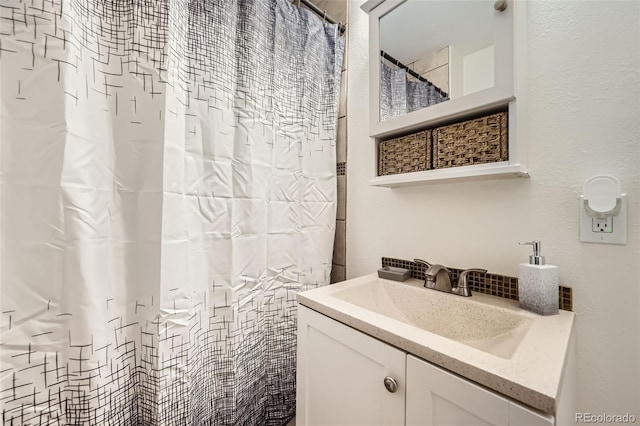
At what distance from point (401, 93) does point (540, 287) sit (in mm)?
830

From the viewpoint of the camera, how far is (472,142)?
2.92ft

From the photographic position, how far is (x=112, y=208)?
75cm

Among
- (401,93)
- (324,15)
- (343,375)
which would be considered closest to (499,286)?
(343,375)

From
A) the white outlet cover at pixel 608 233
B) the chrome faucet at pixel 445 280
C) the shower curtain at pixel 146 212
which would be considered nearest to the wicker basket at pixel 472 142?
the white outlet cover at pixel 608 233

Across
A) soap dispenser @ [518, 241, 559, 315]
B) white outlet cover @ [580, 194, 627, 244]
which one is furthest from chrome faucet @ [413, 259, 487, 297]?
white outlet cover @ [580, 194, 627, 244]

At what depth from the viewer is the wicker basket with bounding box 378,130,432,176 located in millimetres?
1008

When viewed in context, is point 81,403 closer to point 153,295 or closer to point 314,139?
point 153,295

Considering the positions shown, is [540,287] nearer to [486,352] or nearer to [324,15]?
[486,352]

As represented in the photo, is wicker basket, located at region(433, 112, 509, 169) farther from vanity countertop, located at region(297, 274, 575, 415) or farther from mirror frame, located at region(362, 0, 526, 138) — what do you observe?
vanity countertop, located at region(297, 274, 575, 415)

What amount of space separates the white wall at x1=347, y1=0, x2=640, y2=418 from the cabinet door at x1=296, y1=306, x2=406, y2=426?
0.54 metres

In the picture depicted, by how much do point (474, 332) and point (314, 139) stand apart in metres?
1.02

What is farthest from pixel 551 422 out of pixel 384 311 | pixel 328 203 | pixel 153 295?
pixel 328 203

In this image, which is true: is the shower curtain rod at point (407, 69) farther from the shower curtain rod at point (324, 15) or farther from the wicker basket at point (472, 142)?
the shower curtain rod at point (324, 15)

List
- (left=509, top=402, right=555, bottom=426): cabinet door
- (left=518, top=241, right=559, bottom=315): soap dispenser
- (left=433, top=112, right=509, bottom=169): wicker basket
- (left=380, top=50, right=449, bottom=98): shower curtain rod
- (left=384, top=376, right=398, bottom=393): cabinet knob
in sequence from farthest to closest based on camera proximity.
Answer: (left=380, top=50, right=449, bottom=98): shower curtain rod < (left=433, top=112, right=509, bottom=169): wicker basket < (left=518, top=241, right=559, bottom=315): soap dispenser < (left=384, top=376, right=398, bottom=393): cabinet knob < (left=509, top=402, right=555, bottom=426): cabinet door
